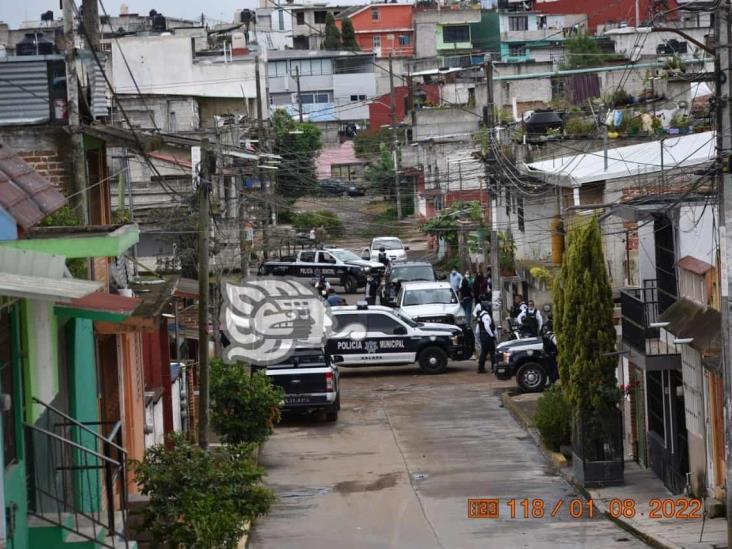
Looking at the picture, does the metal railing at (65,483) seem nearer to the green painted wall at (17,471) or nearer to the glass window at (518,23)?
the green painted wall at (17,471)

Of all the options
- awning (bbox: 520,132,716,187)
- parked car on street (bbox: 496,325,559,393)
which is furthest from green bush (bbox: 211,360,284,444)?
parked car on street (bbox: 496,325,559,393)

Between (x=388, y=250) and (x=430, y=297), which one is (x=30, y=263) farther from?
(x=388, y=250)

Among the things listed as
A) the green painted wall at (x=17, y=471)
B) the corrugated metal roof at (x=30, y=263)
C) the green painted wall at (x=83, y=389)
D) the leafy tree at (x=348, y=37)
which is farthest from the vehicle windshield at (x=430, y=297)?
the leafy tree at (x=348, y=37)

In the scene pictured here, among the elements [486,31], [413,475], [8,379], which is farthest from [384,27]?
[8,379]

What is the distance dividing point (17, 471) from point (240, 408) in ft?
46.9

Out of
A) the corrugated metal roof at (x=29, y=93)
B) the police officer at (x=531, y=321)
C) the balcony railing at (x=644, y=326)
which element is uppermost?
the corrugated metal roof at (x=29, y=93)

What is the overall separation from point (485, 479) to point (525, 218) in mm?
19692

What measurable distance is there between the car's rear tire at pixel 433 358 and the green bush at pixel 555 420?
32.4 feet

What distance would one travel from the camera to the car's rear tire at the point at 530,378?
3203cm

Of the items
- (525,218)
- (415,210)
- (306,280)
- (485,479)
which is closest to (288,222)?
(415,210)

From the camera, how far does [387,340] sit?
34969mm

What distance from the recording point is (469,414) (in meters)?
30.1

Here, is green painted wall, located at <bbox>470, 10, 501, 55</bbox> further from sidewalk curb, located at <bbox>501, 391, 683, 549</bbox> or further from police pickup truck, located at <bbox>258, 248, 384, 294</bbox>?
sidewalk curb, located at <bbox>501, 391, 683, 549</bbox>

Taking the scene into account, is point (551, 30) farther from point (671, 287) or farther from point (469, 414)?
point (671, 287)
